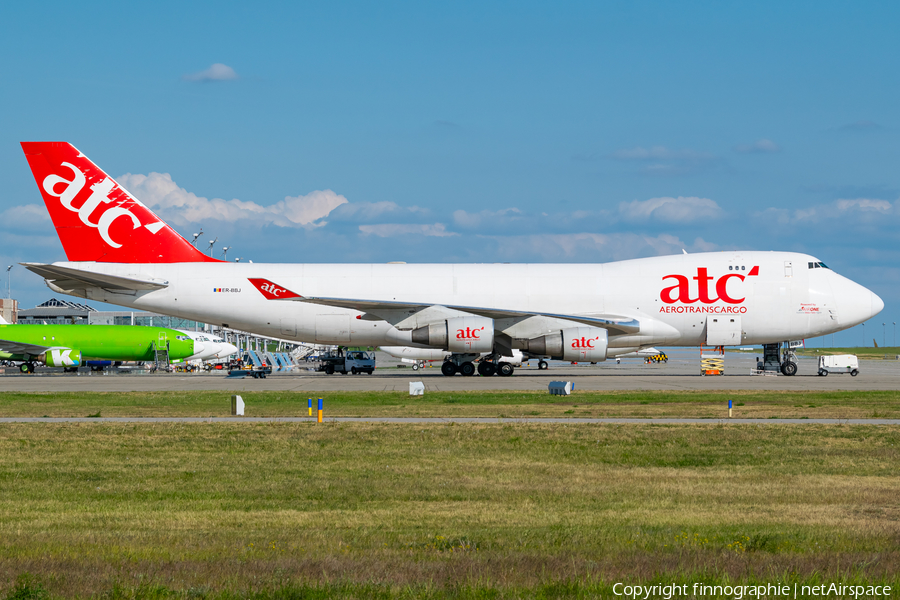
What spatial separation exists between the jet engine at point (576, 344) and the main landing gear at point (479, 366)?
4.09 meters

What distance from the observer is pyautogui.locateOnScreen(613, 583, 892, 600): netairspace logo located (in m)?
6.62

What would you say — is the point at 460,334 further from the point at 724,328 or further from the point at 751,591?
the point at 751,591

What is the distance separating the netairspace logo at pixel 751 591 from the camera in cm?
662

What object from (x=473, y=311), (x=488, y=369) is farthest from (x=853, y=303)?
(x=473, y=311)

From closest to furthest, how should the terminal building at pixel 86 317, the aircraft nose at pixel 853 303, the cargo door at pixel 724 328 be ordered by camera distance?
1. the cargo door at pixel 724 328
2. the aircraft nose at pixel 853 303
3. the terminal building at pixel 86 317

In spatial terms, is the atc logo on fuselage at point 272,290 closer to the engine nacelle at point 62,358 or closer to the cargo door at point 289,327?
the cargo door at point 289,327

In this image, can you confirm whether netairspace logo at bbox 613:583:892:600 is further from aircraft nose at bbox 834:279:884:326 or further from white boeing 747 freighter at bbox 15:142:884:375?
aircraft nose at bbox 834:279:884:326

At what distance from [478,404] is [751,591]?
20.8 m

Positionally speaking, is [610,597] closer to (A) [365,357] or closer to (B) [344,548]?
(B) [344,548]

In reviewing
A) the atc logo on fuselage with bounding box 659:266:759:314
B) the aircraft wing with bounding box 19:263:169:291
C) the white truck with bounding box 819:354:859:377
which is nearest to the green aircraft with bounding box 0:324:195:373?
the aircraft wing with bounding box 19:263:169:291

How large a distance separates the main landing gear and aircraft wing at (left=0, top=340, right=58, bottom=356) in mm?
38382

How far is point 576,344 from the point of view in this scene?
4191cm

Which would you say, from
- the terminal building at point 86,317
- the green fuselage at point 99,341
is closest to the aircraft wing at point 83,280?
the green fuselage at point 99,341

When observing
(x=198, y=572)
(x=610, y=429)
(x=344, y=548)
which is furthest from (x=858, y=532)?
(x=610, y=429)
